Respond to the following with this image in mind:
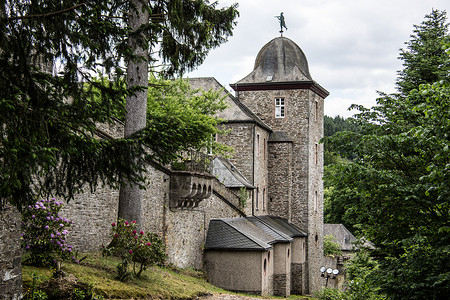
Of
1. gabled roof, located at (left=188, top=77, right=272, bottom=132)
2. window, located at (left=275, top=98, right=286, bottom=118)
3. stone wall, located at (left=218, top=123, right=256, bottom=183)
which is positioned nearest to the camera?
stone wall, located at (left=218, top=123, right=256, bottom=183)

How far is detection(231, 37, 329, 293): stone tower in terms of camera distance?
3634 cm

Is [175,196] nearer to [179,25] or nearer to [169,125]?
[179,25]

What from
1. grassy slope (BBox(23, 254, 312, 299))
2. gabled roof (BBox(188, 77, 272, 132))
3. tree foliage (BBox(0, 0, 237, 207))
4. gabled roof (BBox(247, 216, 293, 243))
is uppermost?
gabled roof (BBox(188, 77, 272, 132))

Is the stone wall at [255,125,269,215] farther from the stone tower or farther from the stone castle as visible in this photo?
the stone tower

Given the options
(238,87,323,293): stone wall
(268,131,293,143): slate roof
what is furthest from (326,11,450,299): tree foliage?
(238,87,323,293): stone wall

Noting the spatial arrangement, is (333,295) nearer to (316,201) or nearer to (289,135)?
(289,135)

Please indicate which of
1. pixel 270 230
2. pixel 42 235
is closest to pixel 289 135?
pixel 270 230

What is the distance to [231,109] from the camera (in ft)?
111

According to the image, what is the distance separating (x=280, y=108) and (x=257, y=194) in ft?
21.4

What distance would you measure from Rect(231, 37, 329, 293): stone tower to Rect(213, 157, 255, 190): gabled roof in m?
4.97

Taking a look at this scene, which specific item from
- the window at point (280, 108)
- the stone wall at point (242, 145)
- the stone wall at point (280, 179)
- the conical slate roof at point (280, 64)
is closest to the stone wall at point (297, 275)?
the stone wall at point (280, 179)

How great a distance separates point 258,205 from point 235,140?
427 centimetres

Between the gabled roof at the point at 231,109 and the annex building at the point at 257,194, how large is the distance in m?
0.07

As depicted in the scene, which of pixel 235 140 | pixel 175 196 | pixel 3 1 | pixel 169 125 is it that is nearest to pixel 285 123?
pixel 235 140
